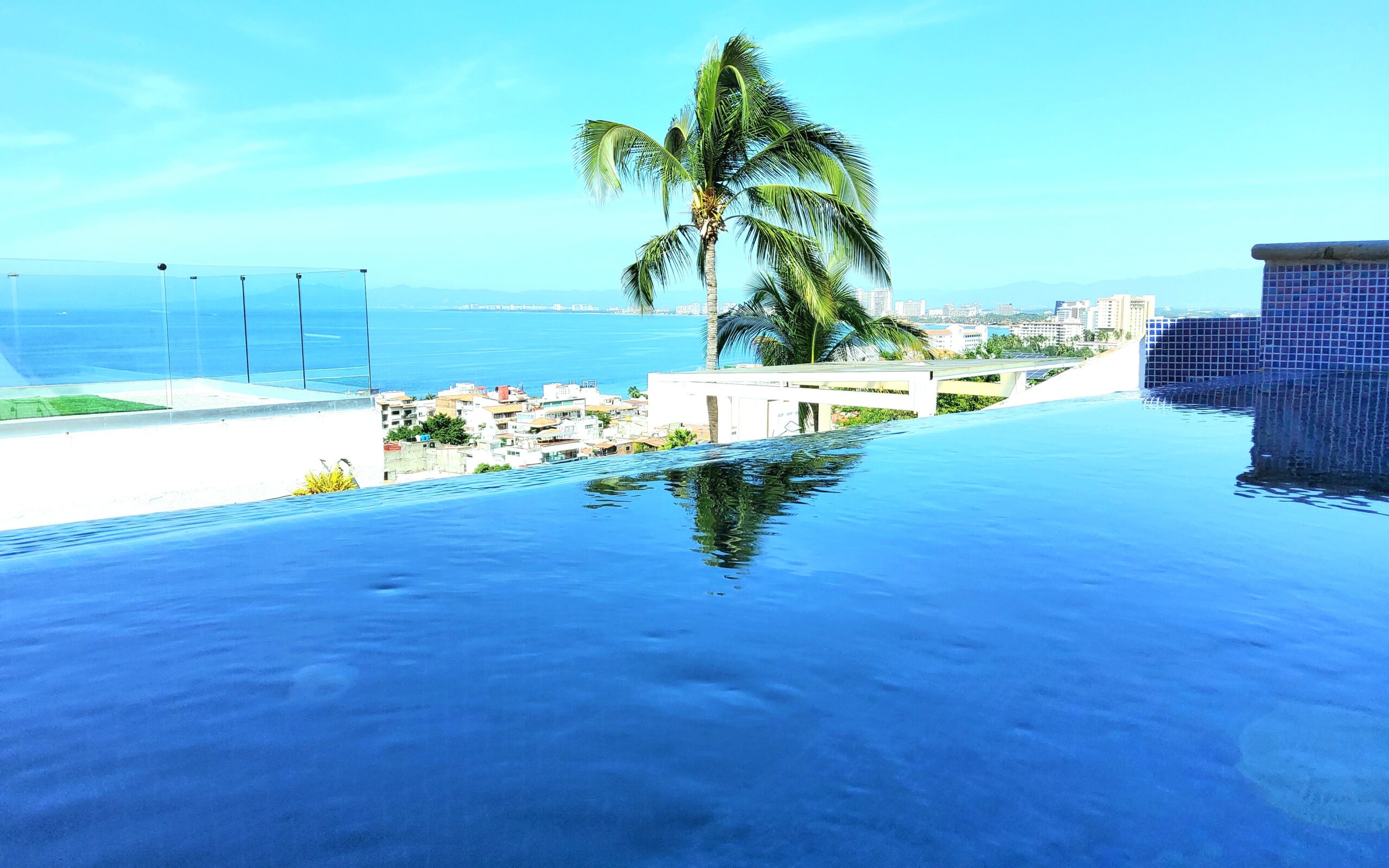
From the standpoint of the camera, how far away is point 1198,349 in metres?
12.3

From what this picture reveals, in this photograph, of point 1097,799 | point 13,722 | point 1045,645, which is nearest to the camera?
point 1097,799

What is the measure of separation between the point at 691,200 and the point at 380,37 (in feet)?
293

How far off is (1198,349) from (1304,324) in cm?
125

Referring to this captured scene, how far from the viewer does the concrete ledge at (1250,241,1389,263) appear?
33.9 feet

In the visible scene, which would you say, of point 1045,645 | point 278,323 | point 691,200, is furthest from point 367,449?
point 1045,645

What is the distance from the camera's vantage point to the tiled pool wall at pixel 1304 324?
34.9 ft

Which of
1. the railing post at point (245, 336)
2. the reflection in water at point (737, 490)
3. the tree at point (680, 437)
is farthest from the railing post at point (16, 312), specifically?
the tree at point (680, 437)

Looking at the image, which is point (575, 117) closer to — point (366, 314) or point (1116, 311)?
point (366, 314)

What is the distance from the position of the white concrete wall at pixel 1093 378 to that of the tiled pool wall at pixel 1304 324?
581 millimetres

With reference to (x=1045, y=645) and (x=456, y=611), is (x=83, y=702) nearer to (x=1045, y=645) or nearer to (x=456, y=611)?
(x=456, y=611)

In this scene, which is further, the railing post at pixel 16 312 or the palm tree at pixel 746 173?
→ the palm tree at pixel 746 173

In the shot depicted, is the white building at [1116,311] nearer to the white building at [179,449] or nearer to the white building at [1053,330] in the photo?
the white building at [1053,330]

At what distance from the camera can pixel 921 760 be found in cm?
188

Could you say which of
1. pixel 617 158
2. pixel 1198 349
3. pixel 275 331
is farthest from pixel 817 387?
pixel 275 331
